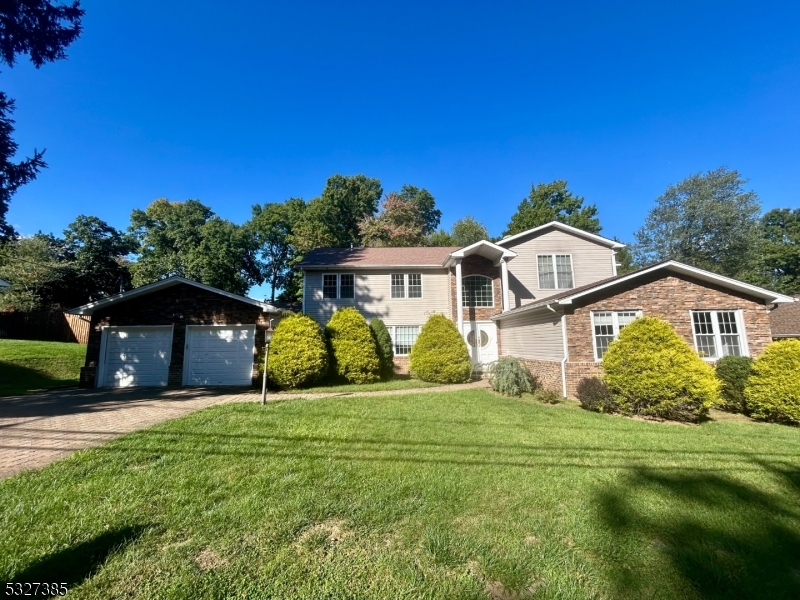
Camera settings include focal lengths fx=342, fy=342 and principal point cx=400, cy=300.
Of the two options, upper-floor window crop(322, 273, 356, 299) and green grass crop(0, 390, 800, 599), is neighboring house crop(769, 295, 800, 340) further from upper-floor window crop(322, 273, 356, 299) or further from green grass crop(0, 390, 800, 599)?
upper-floor window crop(322, 273, 356, 299)

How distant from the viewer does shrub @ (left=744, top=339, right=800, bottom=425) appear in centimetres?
766

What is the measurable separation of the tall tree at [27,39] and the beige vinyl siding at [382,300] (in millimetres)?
10781

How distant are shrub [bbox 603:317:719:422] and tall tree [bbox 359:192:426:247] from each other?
21.6m

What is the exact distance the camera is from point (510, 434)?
6.07m

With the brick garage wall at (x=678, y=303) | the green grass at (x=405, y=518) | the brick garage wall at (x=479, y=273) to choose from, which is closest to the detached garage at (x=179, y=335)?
the green grass at (x=405, y=518)

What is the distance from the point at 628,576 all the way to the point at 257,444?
188 inches

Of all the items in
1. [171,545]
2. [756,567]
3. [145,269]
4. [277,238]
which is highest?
[277,238]

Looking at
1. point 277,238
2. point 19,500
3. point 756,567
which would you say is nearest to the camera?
point 756,567

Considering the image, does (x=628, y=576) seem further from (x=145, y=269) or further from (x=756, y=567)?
(x=145, y=269)

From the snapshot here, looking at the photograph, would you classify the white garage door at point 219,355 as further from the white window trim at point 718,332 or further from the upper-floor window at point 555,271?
the white window trim at point 718,332

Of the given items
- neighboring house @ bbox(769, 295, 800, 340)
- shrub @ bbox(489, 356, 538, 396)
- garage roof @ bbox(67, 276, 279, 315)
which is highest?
garage roof @ bbox(67, 276, 279, 315)

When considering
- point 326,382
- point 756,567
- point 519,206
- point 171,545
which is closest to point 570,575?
point 756,567

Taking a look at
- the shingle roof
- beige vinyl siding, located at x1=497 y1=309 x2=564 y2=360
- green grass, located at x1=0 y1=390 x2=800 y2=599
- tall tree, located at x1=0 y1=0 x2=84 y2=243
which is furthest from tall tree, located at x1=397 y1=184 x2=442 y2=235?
green grass, located at x1=0 y1=390 x2=800 y2=599

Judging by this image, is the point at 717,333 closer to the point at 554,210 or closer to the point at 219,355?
the point at 219,355
